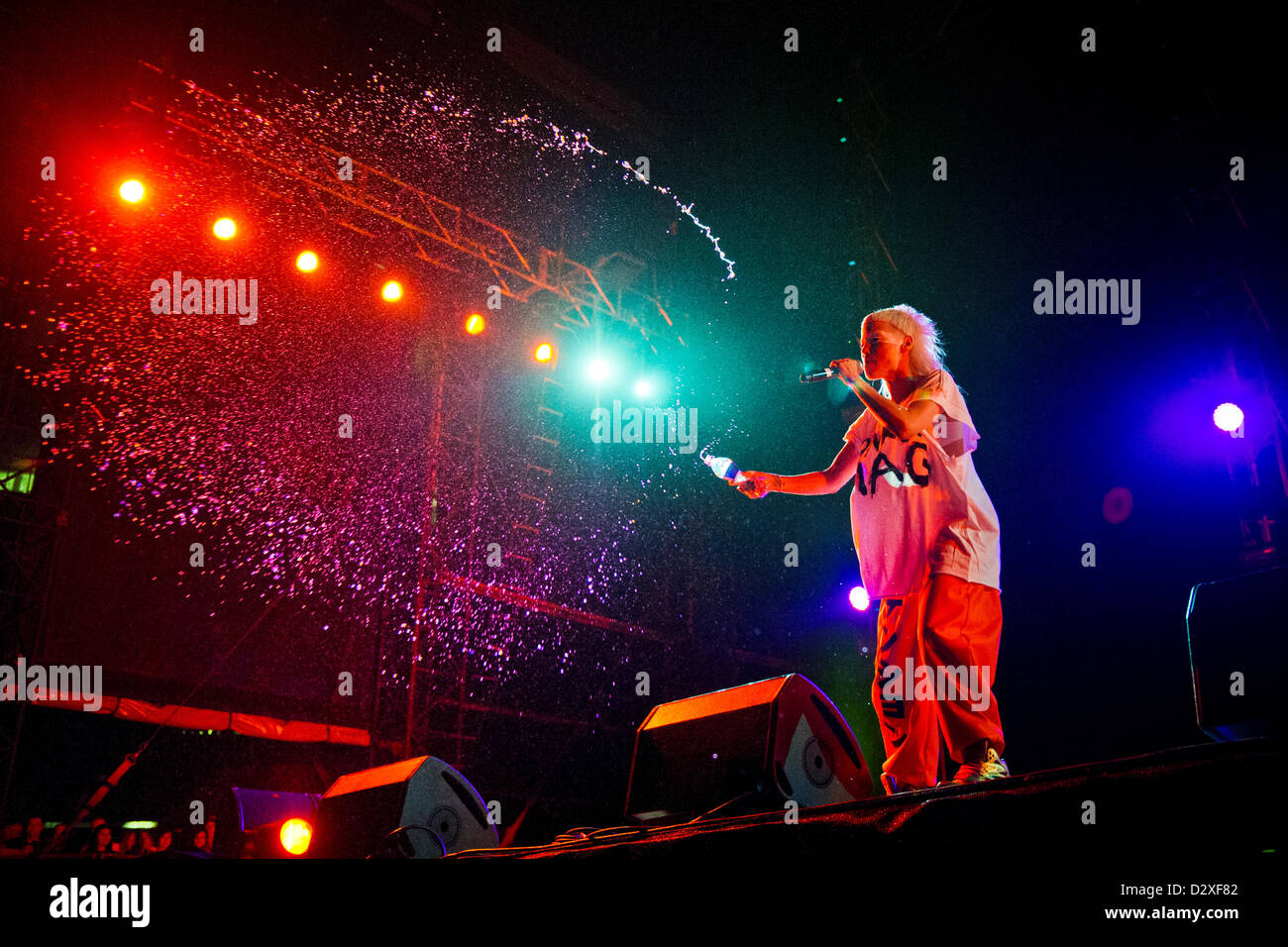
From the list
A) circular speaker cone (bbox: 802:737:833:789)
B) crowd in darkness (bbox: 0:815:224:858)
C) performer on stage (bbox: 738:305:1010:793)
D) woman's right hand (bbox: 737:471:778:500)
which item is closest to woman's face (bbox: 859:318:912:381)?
performer on stage (bbox: 738:305:1010:793)

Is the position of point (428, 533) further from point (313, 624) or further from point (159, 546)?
point (159, 546)

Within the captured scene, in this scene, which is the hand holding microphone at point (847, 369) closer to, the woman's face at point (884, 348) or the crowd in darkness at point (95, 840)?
the woman's face at point (884, 348)

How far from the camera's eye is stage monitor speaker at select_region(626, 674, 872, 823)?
9.48 feet

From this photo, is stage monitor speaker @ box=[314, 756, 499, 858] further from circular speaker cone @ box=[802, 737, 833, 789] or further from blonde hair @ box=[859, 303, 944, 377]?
blonde hair @ box=[859, 303, 944, 377]

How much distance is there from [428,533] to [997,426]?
5.16m

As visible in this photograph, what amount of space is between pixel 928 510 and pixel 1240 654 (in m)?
1.56

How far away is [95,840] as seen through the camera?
22.4 feet

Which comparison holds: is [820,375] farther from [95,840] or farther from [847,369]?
[95,840]

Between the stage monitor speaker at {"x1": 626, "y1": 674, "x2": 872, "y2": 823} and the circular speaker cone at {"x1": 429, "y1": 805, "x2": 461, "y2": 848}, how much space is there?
82 cm

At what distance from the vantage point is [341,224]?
26.0ft

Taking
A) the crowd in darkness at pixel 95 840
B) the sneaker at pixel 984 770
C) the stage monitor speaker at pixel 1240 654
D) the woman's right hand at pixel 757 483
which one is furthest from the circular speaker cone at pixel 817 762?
the crowd in darkness at pixel 95 840

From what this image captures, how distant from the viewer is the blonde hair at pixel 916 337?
3580 mm

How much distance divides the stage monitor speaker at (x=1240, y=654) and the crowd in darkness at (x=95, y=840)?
668 centimetres
